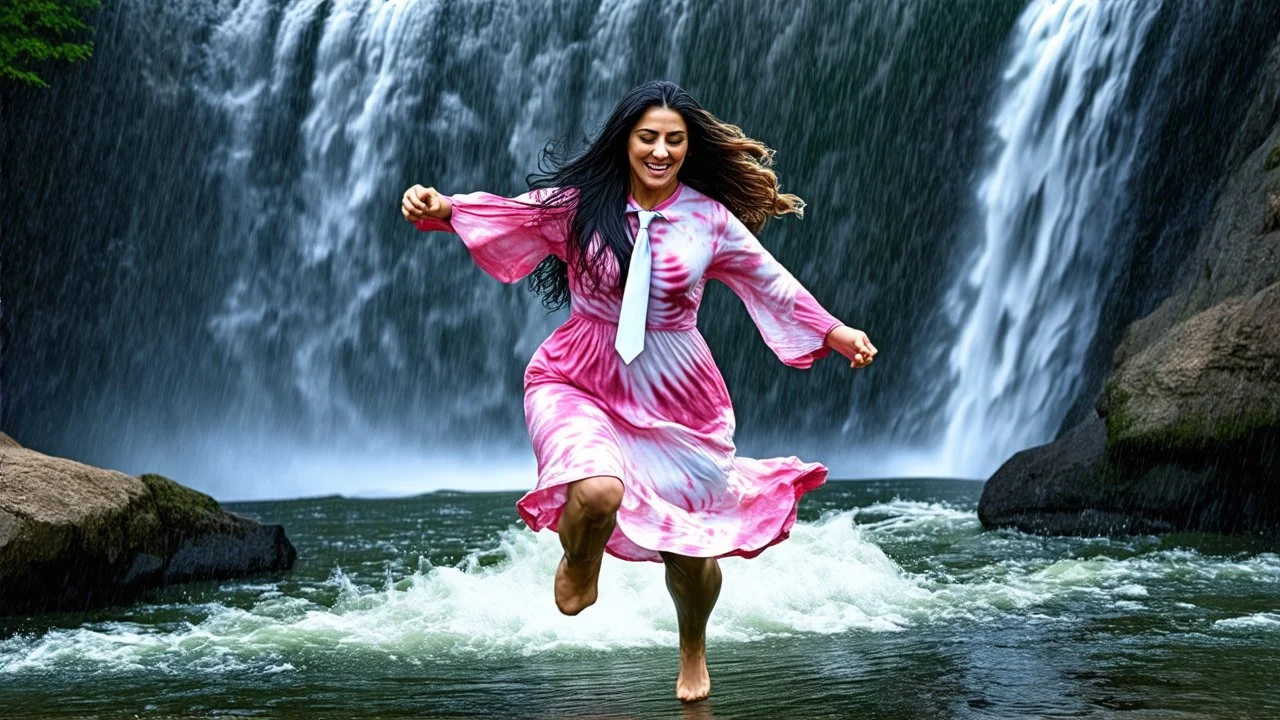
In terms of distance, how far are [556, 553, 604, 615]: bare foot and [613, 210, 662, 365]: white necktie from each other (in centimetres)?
65

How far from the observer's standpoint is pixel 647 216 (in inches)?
187

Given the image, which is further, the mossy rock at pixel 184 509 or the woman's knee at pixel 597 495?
the mossy rock at pixel 184 509

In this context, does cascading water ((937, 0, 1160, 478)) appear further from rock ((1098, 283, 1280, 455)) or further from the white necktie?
the white necktie

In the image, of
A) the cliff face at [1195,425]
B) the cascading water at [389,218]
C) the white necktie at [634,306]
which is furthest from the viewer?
the cascading water at [389,218]

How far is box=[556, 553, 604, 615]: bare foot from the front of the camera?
14.6 feet

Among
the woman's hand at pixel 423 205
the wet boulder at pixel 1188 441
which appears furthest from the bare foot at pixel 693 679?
the wet boulder at pixel 1188 441

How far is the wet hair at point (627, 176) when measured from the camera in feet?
15.6

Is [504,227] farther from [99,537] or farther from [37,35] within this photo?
[37,35]

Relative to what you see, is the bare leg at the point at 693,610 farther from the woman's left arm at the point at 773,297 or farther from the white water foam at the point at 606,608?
the white water foam at the point at 606,608

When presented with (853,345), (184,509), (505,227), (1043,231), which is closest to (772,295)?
(853,345)

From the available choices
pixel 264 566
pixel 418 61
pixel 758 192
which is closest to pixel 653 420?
pixel 758 192

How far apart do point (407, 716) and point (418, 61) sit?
61.8 ft

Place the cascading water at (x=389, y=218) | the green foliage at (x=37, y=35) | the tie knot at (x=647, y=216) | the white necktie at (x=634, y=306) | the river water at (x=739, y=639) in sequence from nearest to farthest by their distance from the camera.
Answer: the white necktie at (x=634, y=306) → the tie knot at (x=647, y=216) → the river water at (x=739, y=639) → the cascading water at (x=389, y=218) → the green foliage at (x=37, y=35)

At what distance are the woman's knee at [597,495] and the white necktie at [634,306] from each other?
493 millimetres
